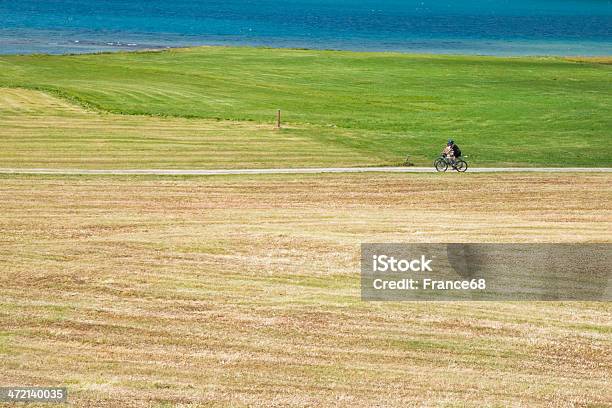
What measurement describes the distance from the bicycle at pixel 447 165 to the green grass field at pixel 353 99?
99.1 inches

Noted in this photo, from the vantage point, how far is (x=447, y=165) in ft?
155

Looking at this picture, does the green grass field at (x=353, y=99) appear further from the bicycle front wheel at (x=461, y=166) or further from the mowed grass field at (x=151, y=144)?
the bicycle front wheel at (x=461, y=166)

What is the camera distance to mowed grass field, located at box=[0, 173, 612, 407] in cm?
1961

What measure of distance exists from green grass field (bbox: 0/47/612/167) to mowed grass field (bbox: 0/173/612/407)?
46.6 ft

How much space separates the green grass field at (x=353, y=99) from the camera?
52906mm

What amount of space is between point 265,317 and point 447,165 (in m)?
25.2

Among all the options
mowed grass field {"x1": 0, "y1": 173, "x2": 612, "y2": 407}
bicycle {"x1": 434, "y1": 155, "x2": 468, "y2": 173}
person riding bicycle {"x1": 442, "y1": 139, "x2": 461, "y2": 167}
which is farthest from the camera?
bicycle {"x1": 434, "y1": 155, "x2": 468, "y2": 173}

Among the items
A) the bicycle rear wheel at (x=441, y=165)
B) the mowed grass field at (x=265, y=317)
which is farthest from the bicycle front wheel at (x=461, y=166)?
the mowed grass field at (x=265, y=317)

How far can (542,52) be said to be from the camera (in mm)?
154000

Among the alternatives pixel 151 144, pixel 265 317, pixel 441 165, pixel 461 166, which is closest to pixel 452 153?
pixel 441 165

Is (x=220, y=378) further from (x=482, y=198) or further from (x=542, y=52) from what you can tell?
(x=542, y=52)

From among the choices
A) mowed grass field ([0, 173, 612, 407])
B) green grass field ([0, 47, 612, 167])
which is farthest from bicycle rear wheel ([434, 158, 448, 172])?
mowed grass field ([0, 173, 612, 407])

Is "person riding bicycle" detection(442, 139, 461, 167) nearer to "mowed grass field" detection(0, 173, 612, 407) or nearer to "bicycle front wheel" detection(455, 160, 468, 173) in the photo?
"bicycle front wheel" detection(455, 160, 468, 173)

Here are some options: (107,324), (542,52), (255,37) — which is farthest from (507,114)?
(255,37)
